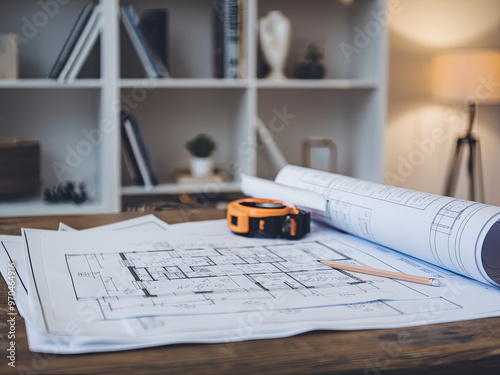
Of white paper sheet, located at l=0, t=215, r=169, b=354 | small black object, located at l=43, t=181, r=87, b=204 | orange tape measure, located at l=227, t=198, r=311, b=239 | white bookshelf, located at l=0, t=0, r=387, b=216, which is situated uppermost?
white bookshelf, located at l=0, t=0, r=387, b=216

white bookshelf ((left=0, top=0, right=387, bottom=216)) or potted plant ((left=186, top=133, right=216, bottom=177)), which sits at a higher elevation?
white bookshelf ((left=0, top=0, right=387, bottom=216))

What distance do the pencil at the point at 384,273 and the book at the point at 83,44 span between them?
1550mm

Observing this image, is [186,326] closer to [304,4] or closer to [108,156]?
[108,156]

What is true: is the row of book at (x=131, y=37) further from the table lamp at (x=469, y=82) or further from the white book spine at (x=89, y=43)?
the table lamp at (x=469, y=82)

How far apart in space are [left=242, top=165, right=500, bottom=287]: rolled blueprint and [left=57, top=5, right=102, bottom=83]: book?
1.22m

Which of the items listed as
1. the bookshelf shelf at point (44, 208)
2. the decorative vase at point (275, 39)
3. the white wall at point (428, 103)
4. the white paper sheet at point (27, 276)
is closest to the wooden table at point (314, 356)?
the white paper sheet at point (27, 276)

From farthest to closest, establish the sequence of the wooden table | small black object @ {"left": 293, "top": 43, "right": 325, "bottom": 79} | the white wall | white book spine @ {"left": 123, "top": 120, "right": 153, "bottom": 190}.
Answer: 1. the white wall
2. small black object @ {"left": 293, "top": 43, "right": 325, "bottom": 79}
3. white book spine @ {"left": 123, "top": 120, "right": 153, "bottom": 190}
4. the wooden table

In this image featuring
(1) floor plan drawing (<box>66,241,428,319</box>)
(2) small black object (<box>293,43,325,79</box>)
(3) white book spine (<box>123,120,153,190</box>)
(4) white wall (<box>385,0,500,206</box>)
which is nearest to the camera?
(1) floor plan drawing (<box>66,241,428,319</box>)

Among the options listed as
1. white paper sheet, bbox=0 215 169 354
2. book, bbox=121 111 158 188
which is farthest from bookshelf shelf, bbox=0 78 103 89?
white paper sheet, bbox=0 215 169 354

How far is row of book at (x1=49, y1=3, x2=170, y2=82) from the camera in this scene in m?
2.02

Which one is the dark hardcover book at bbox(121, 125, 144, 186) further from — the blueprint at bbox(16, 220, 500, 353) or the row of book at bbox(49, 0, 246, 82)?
the blueprint at bbox(16, 220, 500, 353)

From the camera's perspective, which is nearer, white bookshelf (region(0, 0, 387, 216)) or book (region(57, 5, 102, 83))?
book (region(57, 5, 102, 83))

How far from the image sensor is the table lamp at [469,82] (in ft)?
7.93

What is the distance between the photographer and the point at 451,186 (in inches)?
101
